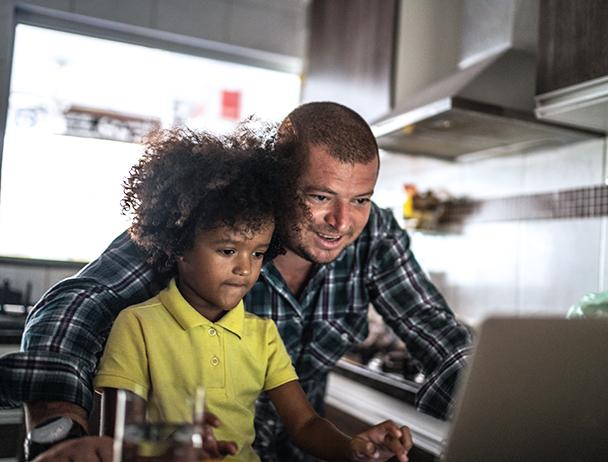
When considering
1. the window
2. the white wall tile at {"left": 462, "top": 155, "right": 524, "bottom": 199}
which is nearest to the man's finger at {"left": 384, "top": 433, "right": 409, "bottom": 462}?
the white wall tile at {"left": 462, "top": 155, "right": 524, "bottom": 199}

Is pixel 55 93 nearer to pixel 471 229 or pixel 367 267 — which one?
pixel 471 229

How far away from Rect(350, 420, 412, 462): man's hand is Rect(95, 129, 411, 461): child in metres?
0.06

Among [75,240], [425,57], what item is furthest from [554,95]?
[75,240]

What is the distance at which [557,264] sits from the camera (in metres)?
2.20

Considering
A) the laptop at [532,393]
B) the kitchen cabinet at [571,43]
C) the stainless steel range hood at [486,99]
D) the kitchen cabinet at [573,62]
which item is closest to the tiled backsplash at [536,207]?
the stainless steel range hood at [486,99]

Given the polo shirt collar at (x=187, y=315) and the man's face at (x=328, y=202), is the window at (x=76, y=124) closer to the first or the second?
the man's face at (x=328, y=202)

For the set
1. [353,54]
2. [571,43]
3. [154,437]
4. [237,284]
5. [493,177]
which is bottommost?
[154,437]

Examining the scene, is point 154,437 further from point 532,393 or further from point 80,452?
point 532,393

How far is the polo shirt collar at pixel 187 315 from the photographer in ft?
3.42

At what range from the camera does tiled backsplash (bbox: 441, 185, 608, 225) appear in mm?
2055

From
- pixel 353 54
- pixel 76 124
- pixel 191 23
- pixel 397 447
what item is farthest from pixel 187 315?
pixel 191 23

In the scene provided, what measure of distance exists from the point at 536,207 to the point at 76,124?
6.69 feet

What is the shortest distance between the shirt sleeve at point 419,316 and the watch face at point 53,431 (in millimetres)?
701

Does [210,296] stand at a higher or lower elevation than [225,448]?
higher
